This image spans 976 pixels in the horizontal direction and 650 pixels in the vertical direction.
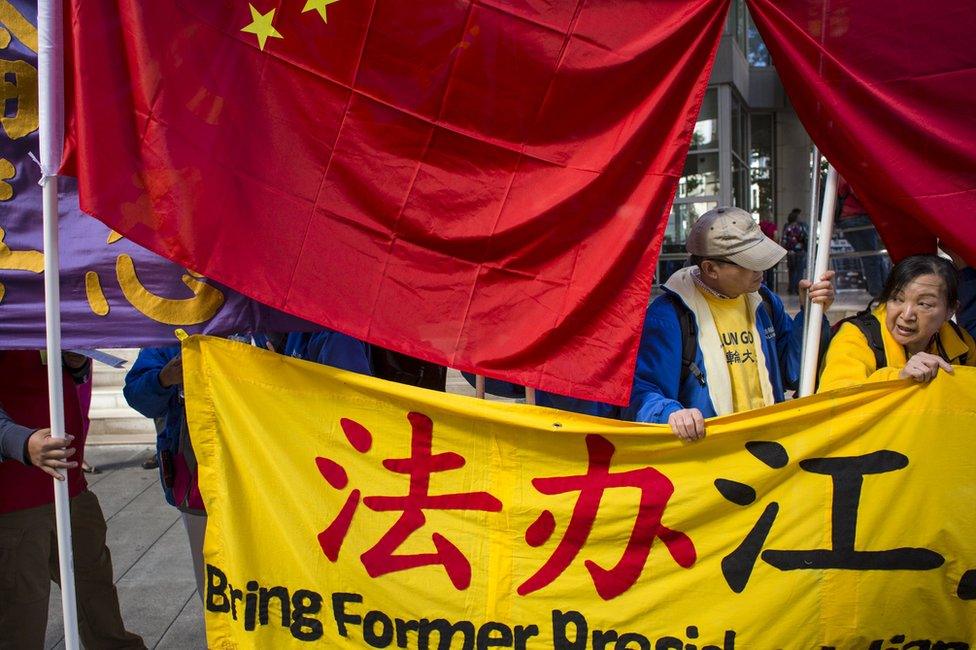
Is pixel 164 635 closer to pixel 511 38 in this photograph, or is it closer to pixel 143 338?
pixel 143 338

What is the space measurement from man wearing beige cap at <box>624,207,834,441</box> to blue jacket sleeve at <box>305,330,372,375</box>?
3.11ft

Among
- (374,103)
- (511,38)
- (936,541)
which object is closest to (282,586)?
(374,103)

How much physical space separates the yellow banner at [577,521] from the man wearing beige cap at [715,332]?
0.26m

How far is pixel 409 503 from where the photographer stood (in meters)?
2.57

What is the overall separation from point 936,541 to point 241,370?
214 centimetres

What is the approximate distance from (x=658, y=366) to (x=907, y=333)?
788mm

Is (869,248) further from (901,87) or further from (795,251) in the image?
(795,251)

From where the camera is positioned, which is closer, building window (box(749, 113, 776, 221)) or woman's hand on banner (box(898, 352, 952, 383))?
woman's hand on banner (box(898, 352, 952, 383))

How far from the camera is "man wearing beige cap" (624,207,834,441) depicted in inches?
107

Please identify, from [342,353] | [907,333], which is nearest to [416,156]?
[342,353]

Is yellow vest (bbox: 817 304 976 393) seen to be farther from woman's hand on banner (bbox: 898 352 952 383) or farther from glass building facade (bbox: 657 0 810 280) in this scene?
glass building facade (bbox: 657 0 810 280)

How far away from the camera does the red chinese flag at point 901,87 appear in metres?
2.30

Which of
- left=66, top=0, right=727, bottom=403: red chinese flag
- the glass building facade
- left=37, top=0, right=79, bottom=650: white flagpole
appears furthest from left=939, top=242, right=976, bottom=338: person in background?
the glass building facade

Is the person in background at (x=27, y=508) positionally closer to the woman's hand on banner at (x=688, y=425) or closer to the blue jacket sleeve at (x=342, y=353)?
the blue jacket sleeve at (x=342, y=353)
